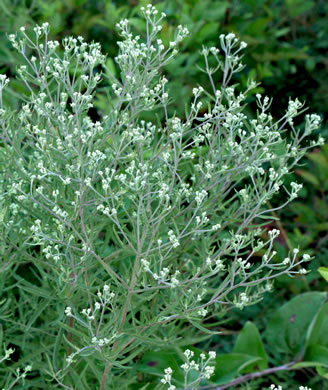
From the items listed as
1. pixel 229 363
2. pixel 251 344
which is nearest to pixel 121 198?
pixel 229 363

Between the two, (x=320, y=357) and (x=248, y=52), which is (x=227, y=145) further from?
(x=248, y=52)

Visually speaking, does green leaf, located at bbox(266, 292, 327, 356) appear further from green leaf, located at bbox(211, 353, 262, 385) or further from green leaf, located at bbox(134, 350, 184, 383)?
green leaf, located at bbox(134, 350, 184, 383)

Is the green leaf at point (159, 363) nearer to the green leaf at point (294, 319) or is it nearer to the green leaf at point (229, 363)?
the green leaf at point (229, 363)

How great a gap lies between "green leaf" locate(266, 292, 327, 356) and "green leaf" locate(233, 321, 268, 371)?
0.60 feet

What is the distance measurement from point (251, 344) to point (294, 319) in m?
0.23

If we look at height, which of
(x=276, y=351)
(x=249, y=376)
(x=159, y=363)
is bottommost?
(x=276, y=351)

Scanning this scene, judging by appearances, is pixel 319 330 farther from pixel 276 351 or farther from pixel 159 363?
pixel 159 363

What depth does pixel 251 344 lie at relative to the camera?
1923mm

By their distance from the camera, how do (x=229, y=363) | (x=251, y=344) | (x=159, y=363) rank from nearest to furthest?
(x=159, y=363)
(x=229, y=363)
(x=251, y=344)

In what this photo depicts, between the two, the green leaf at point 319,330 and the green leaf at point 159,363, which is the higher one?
the green leaf at point 159,363

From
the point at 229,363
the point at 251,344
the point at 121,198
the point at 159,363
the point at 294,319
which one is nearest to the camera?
the point at 121,198

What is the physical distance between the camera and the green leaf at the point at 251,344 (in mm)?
1899

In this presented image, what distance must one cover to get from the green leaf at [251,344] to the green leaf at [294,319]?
18cm

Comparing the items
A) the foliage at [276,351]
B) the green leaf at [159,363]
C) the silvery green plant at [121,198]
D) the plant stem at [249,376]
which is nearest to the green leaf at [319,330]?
the foliage at [276,351]
